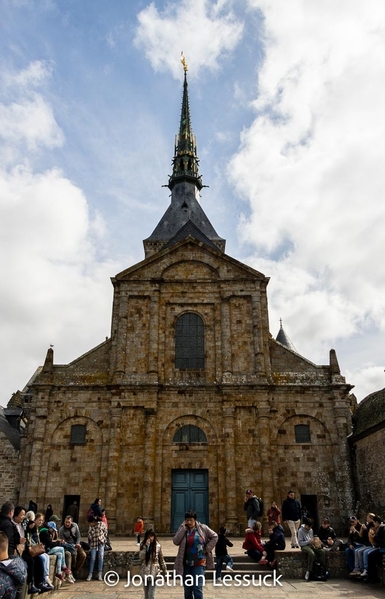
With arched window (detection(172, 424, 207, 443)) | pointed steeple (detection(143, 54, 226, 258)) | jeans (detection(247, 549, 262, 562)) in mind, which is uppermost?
pointed steeple (detection(143, 54, 226, 258))

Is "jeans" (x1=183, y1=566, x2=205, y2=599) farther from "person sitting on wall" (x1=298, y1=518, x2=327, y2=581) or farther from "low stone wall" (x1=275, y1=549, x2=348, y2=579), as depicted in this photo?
"low stone wall" (x1=275, y1=549, x2=348, y2=579)

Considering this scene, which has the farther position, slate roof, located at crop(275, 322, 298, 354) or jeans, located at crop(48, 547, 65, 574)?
slate roof, located at crop(275, 322, 298, 354)

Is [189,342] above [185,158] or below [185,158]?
below

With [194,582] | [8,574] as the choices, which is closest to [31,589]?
[194,582]

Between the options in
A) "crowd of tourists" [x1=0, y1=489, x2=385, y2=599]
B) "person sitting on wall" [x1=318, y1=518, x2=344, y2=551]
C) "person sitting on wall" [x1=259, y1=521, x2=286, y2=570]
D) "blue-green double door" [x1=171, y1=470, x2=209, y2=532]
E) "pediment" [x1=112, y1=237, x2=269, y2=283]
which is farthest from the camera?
"pediment" [x1=112, y1=237, x2=269, y2=283]

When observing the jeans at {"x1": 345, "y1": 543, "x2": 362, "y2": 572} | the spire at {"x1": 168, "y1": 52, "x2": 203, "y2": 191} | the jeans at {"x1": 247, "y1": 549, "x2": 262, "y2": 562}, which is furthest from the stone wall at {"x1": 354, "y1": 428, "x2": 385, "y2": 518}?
the spire at {"x1": 168, "y1": 52, "x2": 203, "y2": 191}

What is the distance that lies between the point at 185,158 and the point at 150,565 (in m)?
42.5

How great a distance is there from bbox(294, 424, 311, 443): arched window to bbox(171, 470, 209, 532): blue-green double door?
4.30 meters

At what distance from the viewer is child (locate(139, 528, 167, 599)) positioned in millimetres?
7504

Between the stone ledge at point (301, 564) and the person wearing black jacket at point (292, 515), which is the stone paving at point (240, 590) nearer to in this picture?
the stone ledge at point (301, 564)

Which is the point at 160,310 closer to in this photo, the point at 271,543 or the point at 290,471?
the point at 290,471

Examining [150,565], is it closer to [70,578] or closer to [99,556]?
[70,578]

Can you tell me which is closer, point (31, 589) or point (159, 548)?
point (159, 548)

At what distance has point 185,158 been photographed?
4612 centimetres
